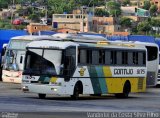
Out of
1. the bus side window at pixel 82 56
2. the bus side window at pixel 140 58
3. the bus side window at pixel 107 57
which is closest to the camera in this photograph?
the bus side window at pixel 82 56

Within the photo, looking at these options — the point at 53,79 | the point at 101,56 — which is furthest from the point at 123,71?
the point at 53,79

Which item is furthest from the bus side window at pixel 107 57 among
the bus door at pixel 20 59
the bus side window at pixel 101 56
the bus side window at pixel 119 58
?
the bus door at pixel 20 59

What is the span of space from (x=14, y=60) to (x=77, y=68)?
1007 cm

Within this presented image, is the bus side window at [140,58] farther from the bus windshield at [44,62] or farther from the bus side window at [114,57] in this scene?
the bus windshield at [44,62]

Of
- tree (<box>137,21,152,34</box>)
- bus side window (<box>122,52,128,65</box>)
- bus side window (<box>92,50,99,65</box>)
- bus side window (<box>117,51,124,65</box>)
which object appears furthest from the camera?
tree (<box>137,21,152,34</box>)

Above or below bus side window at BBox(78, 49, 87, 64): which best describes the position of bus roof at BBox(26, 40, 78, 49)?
above

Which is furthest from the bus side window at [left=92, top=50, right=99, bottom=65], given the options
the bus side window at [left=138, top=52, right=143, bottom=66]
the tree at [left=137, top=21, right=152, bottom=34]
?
the tree at [left=137, top=21, right=152, bottom=34]

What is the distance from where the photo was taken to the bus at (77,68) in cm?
3142

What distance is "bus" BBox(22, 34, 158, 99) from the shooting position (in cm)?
3142

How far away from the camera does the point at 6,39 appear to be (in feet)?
168

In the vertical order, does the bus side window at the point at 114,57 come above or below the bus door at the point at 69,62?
below

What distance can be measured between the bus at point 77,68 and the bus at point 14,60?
639 centimetres

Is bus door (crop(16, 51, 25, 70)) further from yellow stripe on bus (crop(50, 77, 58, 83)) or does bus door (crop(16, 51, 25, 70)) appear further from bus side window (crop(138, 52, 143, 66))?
yellow stripe on bus (crop(50, 77, 58, 83))

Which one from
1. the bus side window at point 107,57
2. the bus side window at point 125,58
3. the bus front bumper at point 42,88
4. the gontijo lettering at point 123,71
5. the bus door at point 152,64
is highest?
the bus side window at point 107,57
